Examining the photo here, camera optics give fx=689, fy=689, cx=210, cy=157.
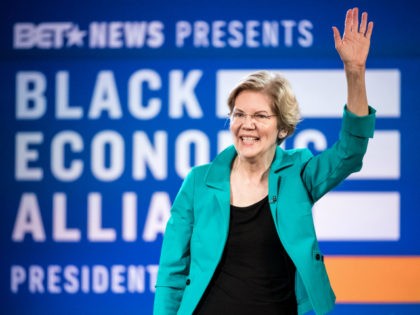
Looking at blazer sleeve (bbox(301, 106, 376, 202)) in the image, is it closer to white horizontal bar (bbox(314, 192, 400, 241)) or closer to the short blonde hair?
the short blonde hair

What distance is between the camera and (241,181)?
5.80 ft

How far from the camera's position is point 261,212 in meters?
1.67

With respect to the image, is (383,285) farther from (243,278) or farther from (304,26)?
(243,278)

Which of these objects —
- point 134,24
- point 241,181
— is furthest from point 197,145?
point 241,181

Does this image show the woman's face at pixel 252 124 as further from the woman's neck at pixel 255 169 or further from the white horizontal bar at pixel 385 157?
the white horizontal bar at pixel 385 157

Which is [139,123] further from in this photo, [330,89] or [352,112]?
[352,112]

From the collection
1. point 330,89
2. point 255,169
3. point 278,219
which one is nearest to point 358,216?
point 330,89

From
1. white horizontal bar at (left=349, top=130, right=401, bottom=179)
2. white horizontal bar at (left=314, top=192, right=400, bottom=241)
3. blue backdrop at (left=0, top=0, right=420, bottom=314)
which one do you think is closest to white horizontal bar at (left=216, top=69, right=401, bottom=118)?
blue backdrop at (left=0, top=0, right=420, bottom=314)

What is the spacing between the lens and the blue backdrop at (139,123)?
3525 mm

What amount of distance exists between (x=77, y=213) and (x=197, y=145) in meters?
0.72

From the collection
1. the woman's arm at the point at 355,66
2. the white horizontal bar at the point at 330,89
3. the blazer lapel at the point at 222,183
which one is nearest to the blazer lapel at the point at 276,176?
the blazer lapel at the point at 222,183

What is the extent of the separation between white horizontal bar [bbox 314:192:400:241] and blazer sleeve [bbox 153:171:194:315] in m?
1.89

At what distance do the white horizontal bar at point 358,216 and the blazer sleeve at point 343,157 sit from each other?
1.85 metres

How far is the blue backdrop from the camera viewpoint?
353 cm
